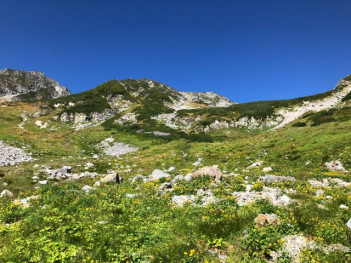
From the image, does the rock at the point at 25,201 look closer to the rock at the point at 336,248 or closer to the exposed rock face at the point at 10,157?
the rock at the point at 336,248

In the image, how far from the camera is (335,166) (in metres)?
22.4

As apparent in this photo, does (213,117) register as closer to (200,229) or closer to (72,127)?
(72,127)

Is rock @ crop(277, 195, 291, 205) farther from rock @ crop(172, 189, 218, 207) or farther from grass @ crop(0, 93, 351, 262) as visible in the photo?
rock @ crop(172, 189, 218, 207)

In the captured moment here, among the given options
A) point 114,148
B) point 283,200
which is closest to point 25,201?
point 283,200

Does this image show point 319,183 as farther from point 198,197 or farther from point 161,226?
point 161,226

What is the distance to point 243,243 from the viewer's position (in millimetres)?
7281

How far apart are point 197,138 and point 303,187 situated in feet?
161

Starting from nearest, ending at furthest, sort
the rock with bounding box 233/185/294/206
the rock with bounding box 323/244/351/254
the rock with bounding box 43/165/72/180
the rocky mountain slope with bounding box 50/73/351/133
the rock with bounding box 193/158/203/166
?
the rock with bounding box 323/244/351/254 → the rock with bounding box 233/185/294/206 → the rock with bounding box 43/165/72/180 → the rock with bounding box 193/158/203/166 → the rocky mountain slope with bounding box 50/73/351/133

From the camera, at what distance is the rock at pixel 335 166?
71.0 feet

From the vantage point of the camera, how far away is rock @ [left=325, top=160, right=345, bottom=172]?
71.0 feet

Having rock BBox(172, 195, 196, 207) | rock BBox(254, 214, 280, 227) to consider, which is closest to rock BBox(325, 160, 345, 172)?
rock BBox(254, 214, 280, 227)

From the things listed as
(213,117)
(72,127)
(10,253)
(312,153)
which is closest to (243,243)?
(10,253)

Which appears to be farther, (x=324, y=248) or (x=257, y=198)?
(x=257, y=198)

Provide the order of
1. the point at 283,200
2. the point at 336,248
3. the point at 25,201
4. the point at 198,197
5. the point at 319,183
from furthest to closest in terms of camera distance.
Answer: the point at 319,183, the point at 198,197, the point at 25,201, the point at 283,200, the point at 336,248
